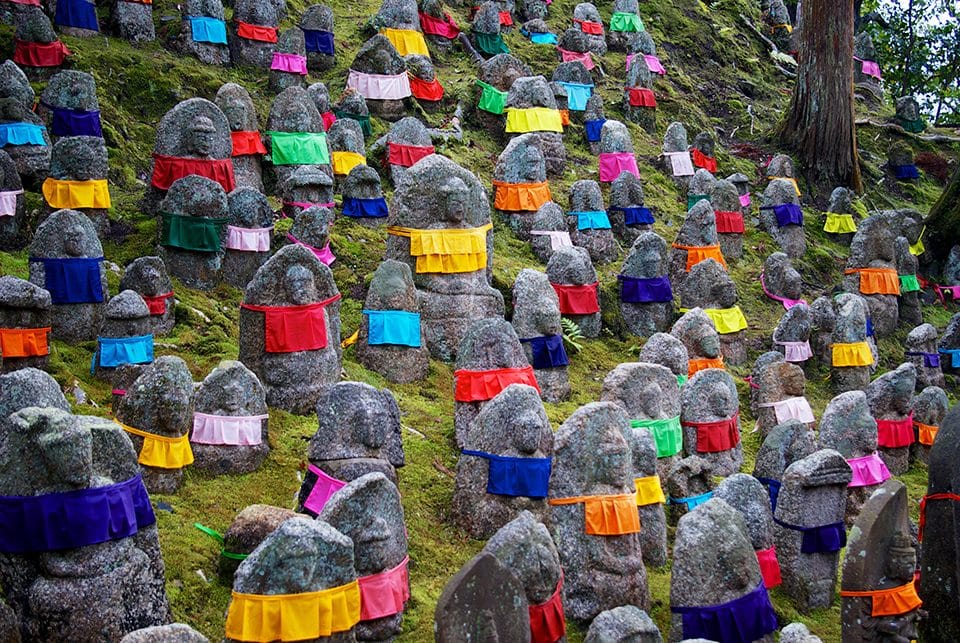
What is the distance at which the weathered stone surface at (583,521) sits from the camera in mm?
9914

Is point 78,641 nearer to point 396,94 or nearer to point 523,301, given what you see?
point 523,301

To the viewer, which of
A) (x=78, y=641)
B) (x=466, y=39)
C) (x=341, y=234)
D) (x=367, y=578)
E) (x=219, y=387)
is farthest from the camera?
(x=466, y=39)

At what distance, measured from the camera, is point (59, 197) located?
1373 cm

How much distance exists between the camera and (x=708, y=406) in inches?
511

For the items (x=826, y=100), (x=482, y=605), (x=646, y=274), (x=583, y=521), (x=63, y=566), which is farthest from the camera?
(x=826, y=100)

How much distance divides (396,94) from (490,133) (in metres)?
1.86

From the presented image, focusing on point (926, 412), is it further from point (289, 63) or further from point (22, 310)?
point (289, 63)

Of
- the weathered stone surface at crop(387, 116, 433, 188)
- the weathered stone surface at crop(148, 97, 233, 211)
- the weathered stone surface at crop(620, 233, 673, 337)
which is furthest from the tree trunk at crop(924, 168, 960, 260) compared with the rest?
the weathered stone surface at crop(148, 97, 233, 211)

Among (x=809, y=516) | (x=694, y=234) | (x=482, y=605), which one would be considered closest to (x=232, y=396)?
(x=482, y=605)

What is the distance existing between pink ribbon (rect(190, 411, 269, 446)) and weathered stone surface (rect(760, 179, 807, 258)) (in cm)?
1256

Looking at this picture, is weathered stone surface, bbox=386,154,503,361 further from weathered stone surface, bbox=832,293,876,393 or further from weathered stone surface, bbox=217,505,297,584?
weathered stone surface, bbox=832,293,876,393

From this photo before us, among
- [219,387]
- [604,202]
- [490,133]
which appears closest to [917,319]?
[604,202]

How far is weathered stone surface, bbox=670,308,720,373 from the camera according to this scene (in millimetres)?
14422

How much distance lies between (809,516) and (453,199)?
5312mm
